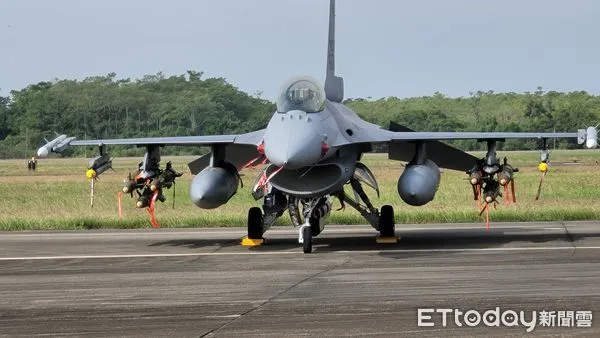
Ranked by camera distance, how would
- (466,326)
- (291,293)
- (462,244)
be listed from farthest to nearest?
1. (462,244)
2. (291,293)
3. (466,326)

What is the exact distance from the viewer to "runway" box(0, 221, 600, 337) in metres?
9.89

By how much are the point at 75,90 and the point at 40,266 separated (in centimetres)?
7089

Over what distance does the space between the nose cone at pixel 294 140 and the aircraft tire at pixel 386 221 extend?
3.17 m

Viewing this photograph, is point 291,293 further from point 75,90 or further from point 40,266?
point 75,90

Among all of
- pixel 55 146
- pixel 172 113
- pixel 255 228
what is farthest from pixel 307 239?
pixel 172 113

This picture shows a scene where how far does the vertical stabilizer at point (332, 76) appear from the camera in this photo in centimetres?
2023

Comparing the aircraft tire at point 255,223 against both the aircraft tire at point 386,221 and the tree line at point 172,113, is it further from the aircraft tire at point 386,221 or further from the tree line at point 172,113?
the tree line at point 172,113

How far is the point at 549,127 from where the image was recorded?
277 feet

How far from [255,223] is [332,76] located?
3632 mm

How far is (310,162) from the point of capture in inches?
628

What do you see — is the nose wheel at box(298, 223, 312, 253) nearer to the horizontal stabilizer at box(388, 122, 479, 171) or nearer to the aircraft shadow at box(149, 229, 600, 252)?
the aircraft shadow at box(149, 229, 600, 252)

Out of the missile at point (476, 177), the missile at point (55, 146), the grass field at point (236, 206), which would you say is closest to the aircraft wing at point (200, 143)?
the missile at point (55, 146)

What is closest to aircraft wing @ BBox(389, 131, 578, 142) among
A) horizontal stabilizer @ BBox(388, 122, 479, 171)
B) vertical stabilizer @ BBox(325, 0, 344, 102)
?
horizontal stabilizer @ BBox(388, 122, 479, 171)

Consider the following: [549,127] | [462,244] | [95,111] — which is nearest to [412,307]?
[462,244]
